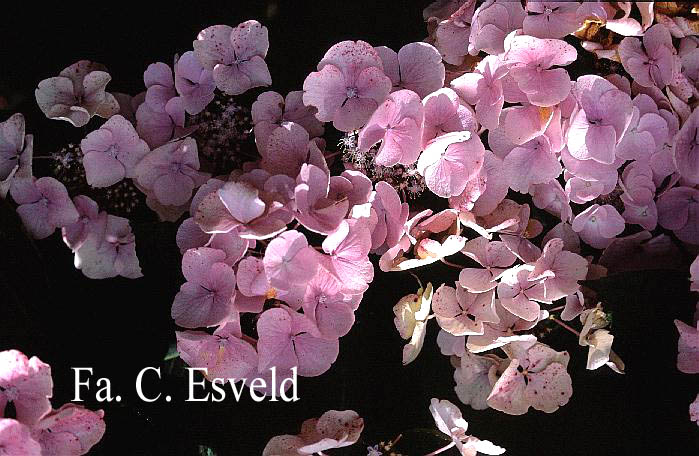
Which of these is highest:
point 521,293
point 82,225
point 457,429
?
point 82,225

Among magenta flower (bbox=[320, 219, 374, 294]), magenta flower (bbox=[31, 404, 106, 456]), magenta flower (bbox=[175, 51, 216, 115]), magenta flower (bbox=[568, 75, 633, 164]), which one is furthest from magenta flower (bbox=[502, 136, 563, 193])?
magenta flower (bbox=[31, 404, 106, 456])

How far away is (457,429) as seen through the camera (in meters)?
0.60

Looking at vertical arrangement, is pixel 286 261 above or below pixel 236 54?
below

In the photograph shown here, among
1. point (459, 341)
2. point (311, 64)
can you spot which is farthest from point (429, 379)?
point (311, 64)

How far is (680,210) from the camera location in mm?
597

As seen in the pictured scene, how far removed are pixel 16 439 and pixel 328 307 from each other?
229 mm

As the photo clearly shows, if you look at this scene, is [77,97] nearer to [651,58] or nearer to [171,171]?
[171,171]

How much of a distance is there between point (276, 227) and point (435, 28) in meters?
0.27

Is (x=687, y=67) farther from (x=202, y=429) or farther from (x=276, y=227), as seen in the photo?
(x=202, y=429)

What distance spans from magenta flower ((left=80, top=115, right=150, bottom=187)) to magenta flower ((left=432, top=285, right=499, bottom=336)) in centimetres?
26

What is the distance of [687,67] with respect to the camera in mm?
611

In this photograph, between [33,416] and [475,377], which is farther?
[475,377]

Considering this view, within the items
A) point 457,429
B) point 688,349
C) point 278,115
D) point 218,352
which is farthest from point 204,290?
point 688,349

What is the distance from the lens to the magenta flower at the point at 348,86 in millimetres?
533
